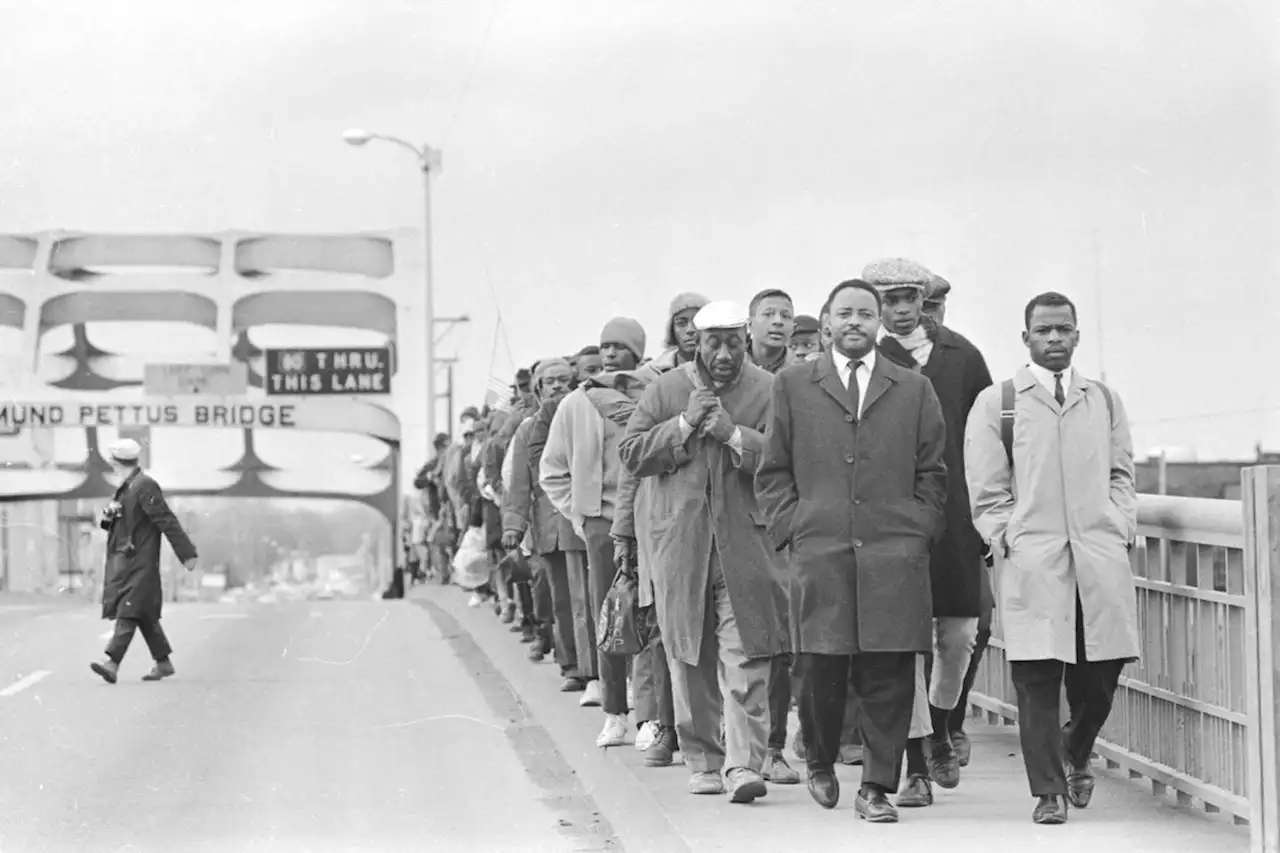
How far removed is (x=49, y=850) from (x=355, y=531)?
140 m

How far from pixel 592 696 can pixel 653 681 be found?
284cm

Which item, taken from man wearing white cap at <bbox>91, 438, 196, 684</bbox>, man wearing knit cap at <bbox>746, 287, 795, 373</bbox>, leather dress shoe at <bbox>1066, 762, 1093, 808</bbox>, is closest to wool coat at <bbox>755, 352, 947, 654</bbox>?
leather dress shoe at <bbox>1066, 762, 1093, 808</bbox>

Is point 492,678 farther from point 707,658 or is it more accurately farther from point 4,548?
point 4,548

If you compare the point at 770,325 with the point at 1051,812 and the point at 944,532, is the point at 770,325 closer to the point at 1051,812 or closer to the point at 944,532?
the point at 944,532

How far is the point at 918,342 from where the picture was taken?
900 cm

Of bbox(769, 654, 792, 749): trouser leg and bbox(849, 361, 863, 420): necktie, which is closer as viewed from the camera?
bbox(849, 361, 863, 420): necktie

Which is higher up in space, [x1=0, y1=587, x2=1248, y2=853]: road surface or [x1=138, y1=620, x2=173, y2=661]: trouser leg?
[x1=138, y1=620, x2=173, y2=661]: trouser leg

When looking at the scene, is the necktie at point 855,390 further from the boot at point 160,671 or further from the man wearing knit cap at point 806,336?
the boot at point 160,671

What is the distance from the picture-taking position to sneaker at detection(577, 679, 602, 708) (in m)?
12.7

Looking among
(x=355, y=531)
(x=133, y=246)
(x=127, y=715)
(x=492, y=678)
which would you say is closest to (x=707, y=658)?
(x=127, y=715)

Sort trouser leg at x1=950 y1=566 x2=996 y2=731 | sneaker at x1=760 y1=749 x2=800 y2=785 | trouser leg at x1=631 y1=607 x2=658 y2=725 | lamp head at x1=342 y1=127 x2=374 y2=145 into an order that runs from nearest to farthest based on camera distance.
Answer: trouser leg at x1=950 y1=566 x2=996 y2=731, sneaker at x1=760 y1=749 x2=800 y2=785, trouser leg at x1=631 y1=607 x2=658 y2=725, lamp head at x1=342 y1=127 x2=374 y2=145

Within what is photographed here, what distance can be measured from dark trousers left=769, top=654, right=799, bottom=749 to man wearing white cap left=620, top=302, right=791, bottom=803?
55cm

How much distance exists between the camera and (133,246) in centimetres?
7094

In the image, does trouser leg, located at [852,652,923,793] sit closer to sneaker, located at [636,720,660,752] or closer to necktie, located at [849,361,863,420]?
necktie, located at [849,361,863,420]
